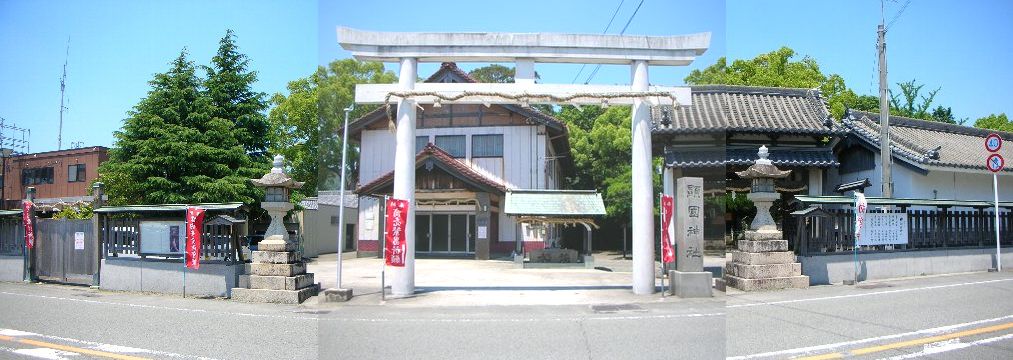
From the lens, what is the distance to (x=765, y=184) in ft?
45.2

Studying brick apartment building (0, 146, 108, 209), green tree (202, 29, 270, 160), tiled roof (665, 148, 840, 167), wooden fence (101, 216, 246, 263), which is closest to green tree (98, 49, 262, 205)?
green tree (202, 29, 270, 160)

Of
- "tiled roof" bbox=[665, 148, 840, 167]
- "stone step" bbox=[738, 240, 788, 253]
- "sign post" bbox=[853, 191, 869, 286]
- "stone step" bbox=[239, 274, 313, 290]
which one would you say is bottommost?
"stone step" bbox=[239, 274, 313, 290]

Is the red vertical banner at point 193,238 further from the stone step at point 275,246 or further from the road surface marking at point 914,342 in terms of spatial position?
the road surface marking at point 914,342

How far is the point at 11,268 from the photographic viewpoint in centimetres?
1789

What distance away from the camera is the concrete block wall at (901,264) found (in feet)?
46.6

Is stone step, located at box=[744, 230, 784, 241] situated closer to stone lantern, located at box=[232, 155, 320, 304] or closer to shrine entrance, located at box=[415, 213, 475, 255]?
stone lantern, located at box=[232, 155, 320, 304]

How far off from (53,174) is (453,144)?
2904 centimetres

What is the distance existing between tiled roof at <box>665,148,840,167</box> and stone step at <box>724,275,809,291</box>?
576cm

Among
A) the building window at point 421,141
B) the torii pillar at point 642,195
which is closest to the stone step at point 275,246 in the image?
the torii pillar at point 642,195

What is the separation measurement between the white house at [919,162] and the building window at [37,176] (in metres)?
45.1

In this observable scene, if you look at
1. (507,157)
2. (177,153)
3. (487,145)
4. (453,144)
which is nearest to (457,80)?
(453,144)

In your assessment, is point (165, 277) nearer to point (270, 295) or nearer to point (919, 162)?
point (270, 295)

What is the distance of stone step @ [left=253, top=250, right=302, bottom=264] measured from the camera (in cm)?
1272

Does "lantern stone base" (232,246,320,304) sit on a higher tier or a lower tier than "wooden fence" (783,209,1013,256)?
lower
